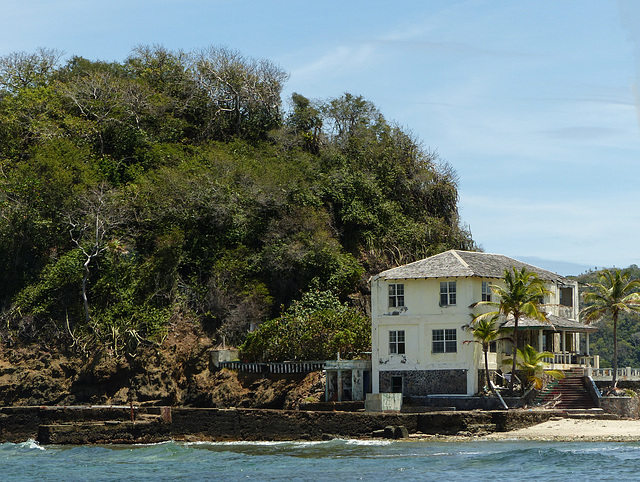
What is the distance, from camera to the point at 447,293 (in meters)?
51.2

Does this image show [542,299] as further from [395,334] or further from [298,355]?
[298,355]

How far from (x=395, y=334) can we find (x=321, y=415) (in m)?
7.11

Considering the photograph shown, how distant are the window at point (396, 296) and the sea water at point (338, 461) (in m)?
9.30

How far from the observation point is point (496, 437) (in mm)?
44094

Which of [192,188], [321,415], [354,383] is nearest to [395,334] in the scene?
[354,383]

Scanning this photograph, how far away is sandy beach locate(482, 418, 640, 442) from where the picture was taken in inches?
1688

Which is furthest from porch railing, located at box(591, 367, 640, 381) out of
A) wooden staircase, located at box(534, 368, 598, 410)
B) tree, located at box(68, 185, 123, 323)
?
tree, located at box(68, 185, 123, 323)

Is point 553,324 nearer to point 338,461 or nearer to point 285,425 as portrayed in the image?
point 285,425

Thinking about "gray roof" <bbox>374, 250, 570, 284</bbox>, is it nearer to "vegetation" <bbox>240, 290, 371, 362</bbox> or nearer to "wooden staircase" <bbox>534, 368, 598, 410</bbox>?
"vegetation" <bbox>240, 290, 371, 362</bbox>

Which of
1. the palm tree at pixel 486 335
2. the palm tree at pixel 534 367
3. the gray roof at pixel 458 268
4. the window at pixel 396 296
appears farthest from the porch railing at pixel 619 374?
the window at pixel 396 296

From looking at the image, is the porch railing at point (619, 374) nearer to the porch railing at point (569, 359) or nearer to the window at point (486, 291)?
the porch railing at point (569, 359)

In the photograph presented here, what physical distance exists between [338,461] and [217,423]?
10902 mm

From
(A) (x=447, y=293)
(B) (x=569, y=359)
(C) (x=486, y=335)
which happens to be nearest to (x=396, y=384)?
(A) (x=447, y=293)

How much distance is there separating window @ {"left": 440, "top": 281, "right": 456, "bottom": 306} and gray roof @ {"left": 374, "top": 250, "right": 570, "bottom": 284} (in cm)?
59
